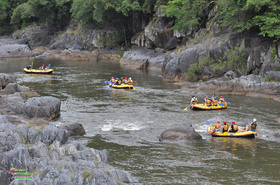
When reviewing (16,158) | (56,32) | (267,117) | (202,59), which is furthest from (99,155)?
(56,32)

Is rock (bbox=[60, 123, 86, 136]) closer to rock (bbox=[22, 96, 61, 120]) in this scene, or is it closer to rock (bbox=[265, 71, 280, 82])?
rock (bbox=[22, 96, 61, 120])

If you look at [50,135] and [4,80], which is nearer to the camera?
[50,135]

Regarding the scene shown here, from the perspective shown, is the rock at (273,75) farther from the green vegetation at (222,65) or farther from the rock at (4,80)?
the rock at (4,80)

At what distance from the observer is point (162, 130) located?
21125 millimetres

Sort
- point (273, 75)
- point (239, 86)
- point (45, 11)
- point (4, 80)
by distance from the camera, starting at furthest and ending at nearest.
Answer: point (45, 11) < point (4, 80) < point (239, 86) < point (273, 75)

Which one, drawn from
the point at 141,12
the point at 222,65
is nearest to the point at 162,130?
the point at 222,65

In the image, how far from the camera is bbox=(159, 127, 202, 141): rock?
19.2m

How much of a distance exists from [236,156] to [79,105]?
13.5 meters

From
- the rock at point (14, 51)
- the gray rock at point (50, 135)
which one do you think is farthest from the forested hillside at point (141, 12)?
the gray rock at point (50, 135)

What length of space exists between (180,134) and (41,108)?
8845 mm

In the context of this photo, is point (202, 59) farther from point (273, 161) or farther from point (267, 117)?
point (273, 161)

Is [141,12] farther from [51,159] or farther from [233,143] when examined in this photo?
[51,159]

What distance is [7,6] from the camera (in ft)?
243

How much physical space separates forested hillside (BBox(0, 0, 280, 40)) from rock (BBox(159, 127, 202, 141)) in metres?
14.7
